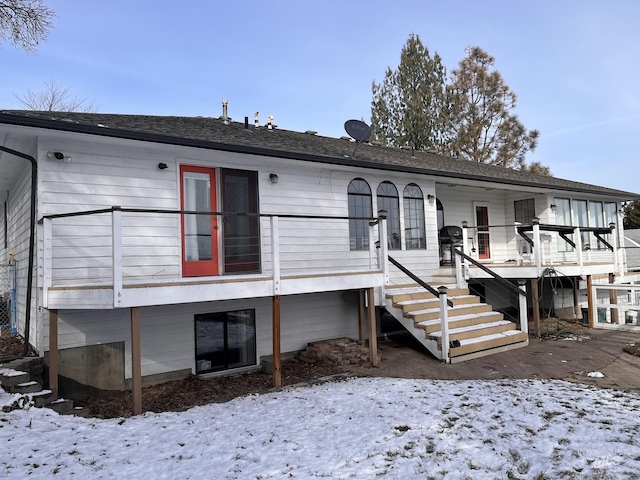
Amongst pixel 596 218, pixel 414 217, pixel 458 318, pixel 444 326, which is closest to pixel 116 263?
pixel 444 326

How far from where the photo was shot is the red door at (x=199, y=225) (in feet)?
24.0

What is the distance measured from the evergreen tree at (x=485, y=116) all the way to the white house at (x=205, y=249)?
17729 millimetres

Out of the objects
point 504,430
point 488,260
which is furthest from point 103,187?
point 488,260

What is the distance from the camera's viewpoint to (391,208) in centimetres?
1012

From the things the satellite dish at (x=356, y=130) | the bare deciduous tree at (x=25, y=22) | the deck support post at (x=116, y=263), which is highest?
the bare deciduous tree at (x=25, y=22)

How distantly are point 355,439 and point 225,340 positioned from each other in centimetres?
409

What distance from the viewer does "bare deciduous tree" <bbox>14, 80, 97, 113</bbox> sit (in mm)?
25031

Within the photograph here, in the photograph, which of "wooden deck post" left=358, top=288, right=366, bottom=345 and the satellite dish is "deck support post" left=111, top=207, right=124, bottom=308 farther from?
the satellite dish

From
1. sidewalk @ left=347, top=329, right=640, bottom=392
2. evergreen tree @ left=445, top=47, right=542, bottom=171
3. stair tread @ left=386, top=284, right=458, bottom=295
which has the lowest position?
sidewalk @ left=347, top=329, right=640, bottom=392

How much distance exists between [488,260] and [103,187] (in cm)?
1121

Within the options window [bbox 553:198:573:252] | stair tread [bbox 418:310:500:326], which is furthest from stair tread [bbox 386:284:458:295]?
window [bbox 553:198:573:252]

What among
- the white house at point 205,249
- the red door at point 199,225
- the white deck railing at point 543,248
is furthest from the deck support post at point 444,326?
the white deck railing at point 543,248

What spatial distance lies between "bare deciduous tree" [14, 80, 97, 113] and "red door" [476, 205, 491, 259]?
77.9 feet

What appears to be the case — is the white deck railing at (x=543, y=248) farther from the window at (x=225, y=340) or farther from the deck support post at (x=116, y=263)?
the deck support post at (x=116, y=263)
